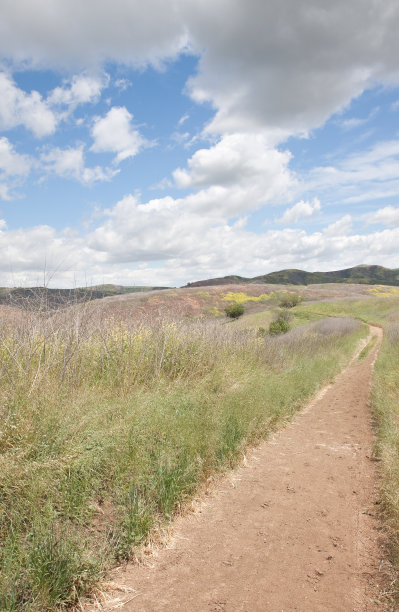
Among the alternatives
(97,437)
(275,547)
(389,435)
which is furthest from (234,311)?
(275,547)

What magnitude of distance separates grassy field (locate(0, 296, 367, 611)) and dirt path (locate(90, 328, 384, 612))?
0.35m

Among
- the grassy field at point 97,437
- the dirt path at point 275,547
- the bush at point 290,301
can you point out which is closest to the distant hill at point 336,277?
the bush at point 290,301

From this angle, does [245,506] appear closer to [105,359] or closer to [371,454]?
[371,454]

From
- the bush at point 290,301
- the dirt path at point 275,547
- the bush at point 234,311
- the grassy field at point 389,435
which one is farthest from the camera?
the bush at point 290,301

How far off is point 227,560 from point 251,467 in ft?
7.87

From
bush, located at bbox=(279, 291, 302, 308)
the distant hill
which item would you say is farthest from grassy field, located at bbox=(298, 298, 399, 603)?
the distant hill

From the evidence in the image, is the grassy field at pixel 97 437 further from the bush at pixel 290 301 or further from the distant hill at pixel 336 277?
the distant hill at pixel 336 277

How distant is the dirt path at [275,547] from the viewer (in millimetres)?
3059

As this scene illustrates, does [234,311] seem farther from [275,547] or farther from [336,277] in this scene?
[336,277]

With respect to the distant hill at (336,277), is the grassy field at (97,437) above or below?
below

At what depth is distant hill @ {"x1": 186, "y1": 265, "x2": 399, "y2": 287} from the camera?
504 feet

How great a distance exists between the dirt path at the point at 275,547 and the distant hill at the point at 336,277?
13728 centimetres

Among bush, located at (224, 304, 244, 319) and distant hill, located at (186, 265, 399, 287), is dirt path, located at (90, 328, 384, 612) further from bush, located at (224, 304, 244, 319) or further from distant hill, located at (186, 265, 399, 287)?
Result: distant hill, located at (186, 265, 399, 287)

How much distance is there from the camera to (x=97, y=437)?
15.6 ft
